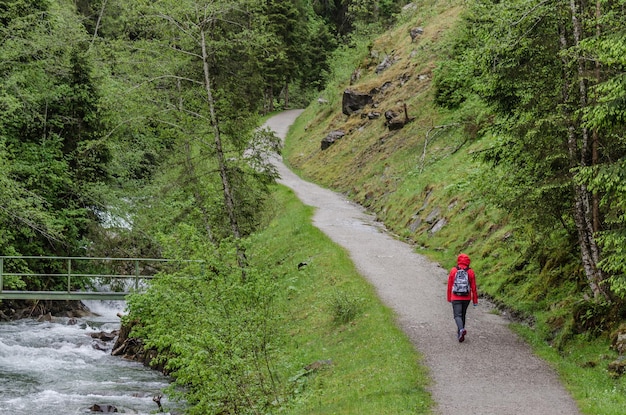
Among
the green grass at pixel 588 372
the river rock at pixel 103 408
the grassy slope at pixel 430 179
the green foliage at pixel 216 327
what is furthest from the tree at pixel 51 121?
the green grass at pixel 588 372

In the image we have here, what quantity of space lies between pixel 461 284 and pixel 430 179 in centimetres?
1371

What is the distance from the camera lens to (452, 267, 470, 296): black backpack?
13.2 m

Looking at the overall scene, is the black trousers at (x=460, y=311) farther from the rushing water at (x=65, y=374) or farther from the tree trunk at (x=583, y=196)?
the rushing water at (x=65, y=374)

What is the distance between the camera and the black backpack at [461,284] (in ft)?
43.2

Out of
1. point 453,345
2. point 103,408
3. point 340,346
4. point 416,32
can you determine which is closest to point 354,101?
point 416,32

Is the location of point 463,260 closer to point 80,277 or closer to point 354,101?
point 80,277

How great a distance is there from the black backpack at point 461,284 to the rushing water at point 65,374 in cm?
724

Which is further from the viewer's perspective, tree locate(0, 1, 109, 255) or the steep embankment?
tree locate(0, 1, 109, 255)

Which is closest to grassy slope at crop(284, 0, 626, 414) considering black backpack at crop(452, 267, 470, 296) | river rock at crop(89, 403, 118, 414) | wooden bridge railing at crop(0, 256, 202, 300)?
black backpack at crop(452, 267, 470, 296)

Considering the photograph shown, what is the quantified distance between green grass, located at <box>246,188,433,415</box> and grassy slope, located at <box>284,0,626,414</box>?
2.67 m

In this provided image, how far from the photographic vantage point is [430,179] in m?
26.5

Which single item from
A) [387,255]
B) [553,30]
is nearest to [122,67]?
[387,255]

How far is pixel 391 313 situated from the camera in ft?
50.3

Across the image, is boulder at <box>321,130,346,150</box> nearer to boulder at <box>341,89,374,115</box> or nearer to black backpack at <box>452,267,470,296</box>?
boulder at <box>341,89,374,115</box>
